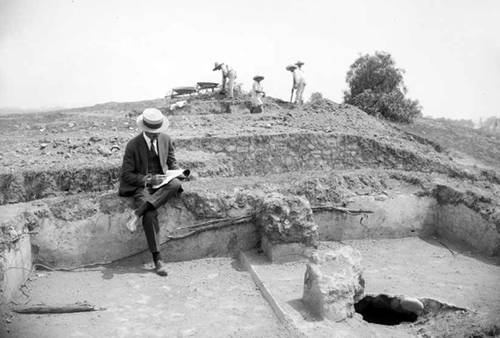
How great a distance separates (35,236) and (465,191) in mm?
6428

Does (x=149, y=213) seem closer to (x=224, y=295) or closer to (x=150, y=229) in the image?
(x=150, y=229)

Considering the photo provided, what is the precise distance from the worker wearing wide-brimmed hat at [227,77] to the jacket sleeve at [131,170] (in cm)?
1105

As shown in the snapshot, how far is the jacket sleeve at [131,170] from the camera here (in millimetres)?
6102

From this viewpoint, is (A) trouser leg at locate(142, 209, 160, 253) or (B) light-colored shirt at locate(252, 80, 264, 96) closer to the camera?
(A) trouser leg at locate(142, 209, 160, 253)

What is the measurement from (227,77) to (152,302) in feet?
42.5

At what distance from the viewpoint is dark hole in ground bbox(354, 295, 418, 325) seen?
5.54 metres

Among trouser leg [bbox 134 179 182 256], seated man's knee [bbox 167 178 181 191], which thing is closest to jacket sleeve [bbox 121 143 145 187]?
trouser leg [bbox 134 179 182 256]

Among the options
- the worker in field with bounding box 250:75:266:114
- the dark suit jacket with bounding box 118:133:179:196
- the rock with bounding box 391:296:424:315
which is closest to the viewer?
the rock with bounding box 391:296:424:315

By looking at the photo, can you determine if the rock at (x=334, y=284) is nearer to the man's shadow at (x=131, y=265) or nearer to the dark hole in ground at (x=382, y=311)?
the dark hole in ground at (x=382, y=311)

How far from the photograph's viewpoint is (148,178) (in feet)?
20.2

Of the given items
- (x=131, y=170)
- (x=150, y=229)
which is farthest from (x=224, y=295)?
(x=131, y=170)

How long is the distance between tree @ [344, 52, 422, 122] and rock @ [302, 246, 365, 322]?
40.7ft

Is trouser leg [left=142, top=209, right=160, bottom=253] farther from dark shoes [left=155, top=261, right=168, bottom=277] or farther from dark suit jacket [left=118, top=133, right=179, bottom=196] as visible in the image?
dark suit jacket [left=118, top=133, right=179, bottom=196]

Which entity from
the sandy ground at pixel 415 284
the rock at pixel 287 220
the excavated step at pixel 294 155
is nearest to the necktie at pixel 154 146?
the rock at pixel 287 220
